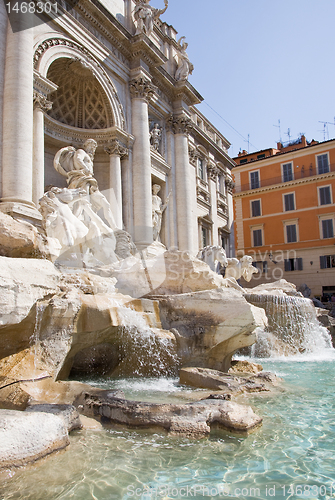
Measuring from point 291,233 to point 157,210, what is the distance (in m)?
15.1

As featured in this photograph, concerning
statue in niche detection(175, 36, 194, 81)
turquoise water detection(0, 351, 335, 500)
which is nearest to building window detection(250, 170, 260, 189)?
statue in niche detection(175, 36, 194, 81)

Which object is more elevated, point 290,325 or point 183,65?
point 183,65

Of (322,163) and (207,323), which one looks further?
(322,163)

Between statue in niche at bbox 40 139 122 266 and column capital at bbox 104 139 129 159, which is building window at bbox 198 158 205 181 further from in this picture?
statue in niche at bbox 40 139 122 266

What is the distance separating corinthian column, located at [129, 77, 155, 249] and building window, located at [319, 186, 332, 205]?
1673 centimetres

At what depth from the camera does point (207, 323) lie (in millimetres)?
6379

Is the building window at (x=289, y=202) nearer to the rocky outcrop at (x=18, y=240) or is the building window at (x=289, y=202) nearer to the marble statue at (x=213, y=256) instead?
the marble statue at (x=213, y=256)

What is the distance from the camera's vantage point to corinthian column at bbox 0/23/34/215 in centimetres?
1023

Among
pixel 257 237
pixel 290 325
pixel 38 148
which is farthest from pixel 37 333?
pixel 257 237

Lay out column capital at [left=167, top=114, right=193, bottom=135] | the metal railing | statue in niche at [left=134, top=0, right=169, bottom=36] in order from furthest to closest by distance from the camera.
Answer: the metal railing
column capital at [left=167, top=114, right=193, bottom=135]
statue in niche at [left=134, top=0, right=169, bottom=36]

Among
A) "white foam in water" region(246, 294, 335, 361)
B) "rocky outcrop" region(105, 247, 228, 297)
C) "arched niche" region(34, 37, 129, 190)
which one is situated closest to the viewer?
"rocky outcrop" region(105, 247, 228, 297)

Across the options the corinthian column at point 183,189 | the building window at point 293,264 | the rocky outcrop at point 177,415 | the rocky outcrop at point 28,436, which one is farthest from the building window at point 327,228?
the rocky outcrop at point 28,436

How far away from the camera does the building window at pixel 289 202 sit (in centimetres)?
3014

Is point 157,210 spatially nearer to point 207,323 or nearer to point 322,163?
point 207,323
